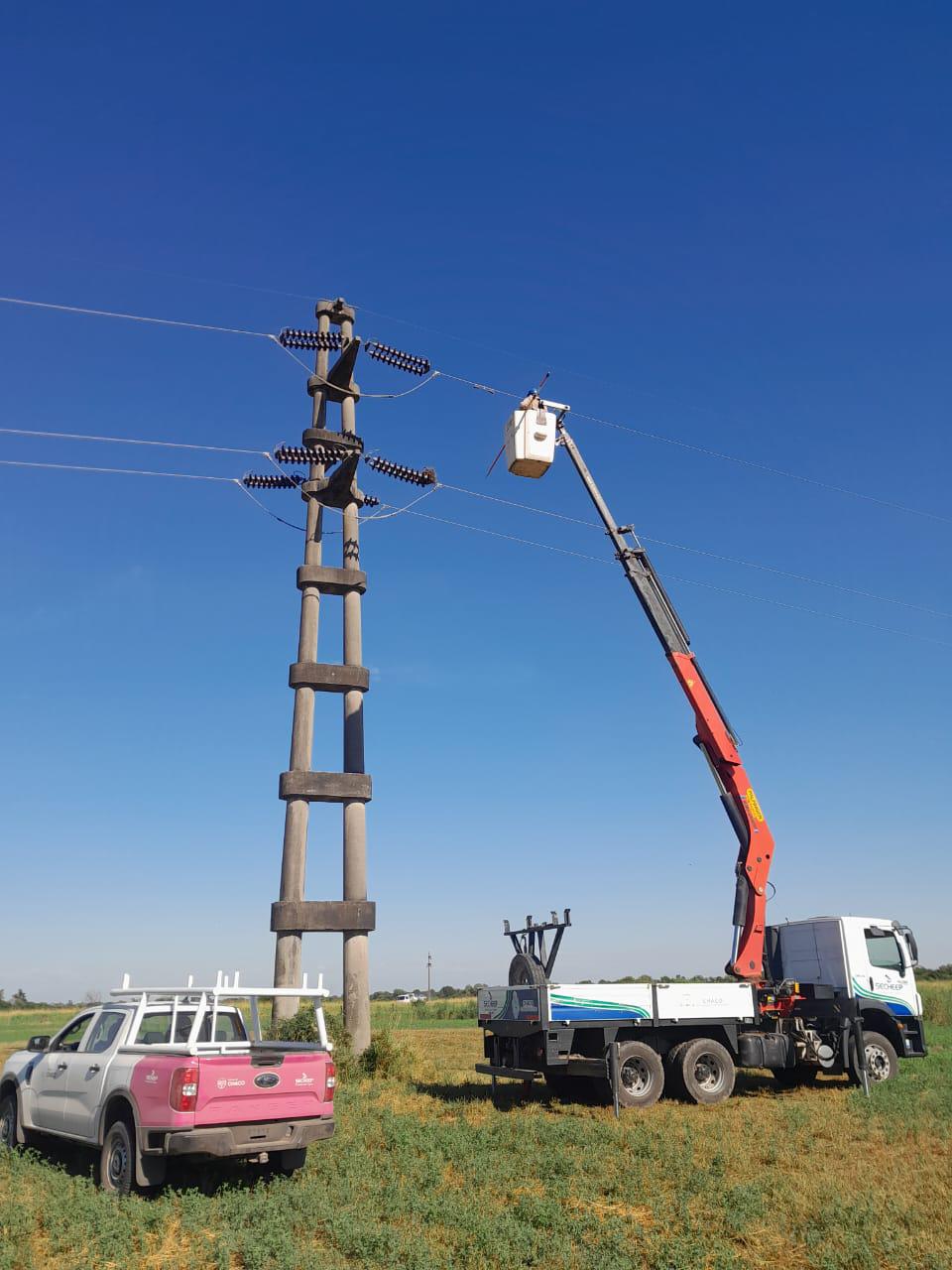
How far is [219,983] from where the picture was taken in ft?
35.5

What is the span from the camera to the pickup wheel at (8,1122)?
40.7 feet

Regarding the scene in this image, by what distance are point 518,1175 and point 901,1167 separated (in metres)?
4.14

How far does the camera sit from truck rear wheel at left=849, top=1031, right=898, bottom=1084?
732 inches

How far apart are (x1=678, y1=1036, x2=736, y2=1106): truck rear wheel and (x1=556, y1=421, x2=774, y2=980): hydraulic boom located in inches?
79.8

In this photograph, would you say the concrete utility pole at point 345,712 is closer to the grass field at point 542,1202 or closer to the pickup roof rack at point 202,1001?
the grass field at point 542,1202

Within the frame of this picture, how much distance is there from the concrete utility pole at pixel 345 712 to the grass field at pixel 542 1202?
753 cm

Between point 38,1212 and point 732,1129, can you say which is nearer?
point 38,1212

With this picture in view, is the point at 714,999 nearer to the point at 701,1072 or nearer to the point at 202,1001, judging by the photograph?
the point at 701,1072

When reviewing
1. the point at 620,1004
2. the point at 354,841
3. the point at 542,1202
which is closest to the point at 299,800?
the point at 354,841

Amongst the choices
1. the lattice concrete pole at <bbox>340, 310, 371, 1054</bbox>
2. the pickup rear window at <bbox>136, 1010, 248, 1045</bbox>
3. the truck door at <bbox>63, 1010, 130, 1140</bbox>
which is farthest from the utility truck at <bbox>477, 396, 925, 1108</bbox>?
the truck door at <bbox>63, 1010, 130, 1140</bbox>

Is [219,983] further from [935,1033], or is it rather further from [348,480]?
[935,1033]

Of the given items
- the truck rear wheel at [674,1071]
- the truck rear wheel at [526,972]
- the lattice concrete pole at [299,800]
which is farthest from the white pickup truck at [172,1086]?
the lattice concrete pole at [299,800]

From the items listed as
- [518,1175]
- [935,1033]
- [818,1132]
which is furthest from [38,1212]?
[935,1033]

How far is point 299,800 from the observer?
2255 cm
